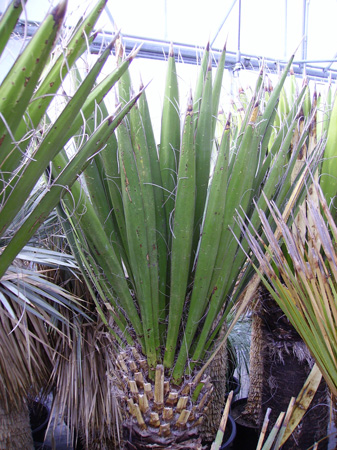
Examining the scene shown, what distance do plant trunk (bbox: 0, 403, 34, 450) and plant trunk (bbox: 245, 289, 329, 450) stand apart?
797mm

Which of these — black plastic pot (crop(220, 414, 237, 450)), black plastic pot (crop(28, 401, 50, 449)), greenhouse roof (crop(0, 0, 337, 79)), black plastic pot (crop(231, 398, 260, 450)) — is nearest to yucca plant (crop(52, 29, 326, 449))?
black plastic pot (crop(220, 414, 237, 450))

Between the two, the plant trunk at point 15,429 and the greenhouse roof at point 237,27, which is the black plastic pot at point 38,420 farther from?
the greenhouse roof at point 237,27

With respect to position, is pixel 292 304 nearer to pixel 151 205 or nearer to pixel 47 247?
pixel 151 205

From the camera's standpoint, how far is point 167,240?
865 mm

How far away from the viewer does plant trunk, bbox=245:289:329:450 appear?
1046 millimetres

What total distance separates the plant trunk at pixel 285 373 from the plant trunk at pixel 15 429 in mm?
797

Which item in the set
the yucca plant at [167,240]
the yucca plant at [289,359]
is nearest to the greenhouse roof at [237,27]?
the yucca plant at [289,359]

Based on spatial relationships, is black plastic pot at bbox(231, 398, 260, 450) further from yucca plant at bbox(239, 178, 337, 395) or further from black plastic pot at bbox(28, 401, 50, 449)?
yucca plant at bbox(239, 178, 337, 395)

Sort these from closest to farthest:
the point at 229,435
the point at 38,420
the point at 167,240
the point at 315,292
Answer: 1. the point at 315,292
2. the point at 167,240
3. the point at 229,435
4. the point at 38,420

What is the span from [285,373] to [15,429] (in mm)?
904

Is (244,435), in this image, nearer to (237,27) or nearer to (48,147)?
(48,147)

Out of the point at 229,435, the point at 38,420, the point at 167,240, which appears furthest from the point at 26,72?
the point at 38,420

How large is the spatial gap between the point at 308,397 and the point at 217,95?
0.67 metres

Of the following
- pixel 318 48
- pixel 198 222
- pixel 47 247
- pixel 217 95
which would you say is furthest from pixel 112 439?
pixel 318 48
